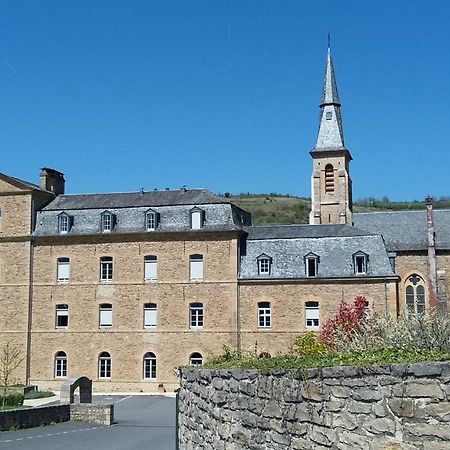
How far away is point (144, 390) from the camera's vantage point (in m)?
38.1

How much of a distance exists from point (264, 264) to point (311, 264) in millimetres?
2547

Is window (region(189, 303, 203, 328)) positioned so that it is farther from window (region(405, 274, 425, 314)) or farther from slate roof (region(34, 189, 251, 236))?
window (region(405, 274, 425, 314))

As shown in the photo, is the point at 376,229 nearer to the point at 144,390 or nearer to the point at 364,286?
the point at 364,286

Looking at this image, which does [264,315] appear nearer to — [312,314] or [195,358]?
[312,314]

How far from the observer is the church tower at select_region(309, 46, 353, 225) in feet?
162

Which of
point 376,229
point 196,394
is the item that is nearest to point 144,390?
point 376,229

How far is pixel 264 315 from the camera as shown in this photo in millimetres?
37594

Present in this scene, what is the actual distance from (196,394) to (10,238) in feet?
107

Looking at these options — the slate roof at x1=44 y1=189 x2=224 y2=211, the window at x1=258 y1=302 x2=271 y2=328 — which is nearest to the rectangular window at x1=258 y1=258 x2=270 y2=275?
the window at x1=258 y1=302 x2=271 y2=328

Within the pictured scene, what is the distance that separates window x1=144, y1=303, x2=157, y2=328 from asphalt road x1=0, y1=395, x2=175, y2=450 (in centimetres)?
821

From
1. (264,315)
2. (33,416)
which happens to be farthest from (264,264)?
(33,416)

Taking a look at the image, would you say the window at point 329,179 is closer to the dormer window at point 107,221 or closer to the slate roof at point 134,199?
the slate roof at point 134,199

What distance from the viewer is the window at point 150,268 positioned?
39094mm

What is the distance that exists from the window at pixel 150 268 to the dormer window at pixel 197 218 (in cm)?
289
